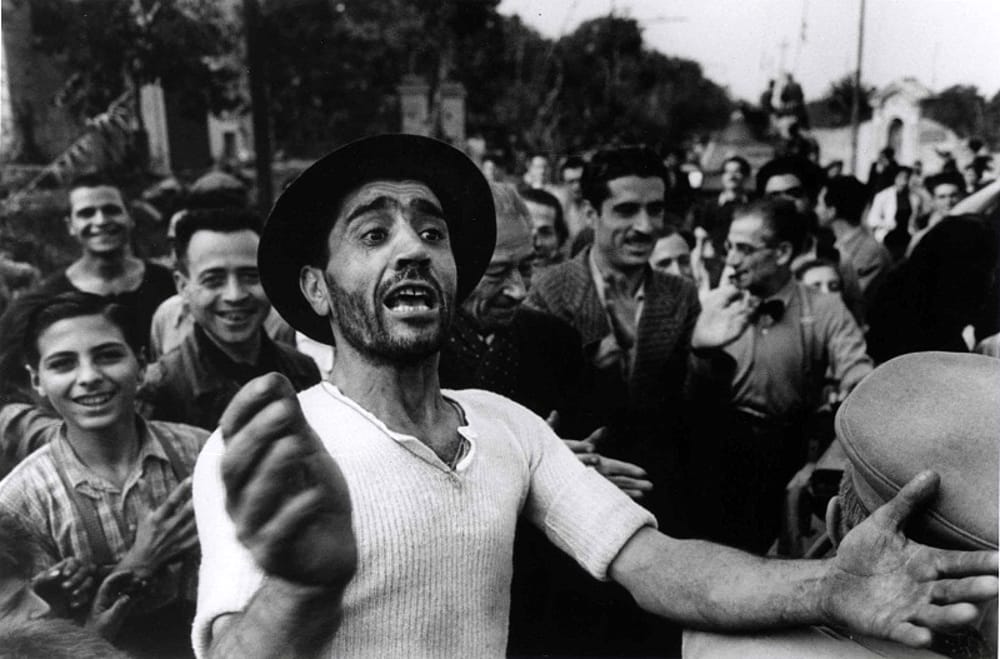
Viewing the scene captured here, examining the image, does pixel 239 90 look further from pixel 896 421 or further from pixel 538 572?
pixel 896 421

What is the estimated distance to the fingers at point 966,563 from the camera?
1274 mm

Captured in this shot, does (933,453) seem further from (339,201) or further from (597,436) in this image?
(597,436)

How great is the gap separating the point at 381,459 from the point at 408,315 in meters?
0.31

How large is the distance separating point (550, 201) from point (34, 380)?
1884mm

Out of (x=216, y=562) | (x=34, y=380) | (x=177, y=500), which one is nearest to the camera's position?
(x=216, y=562)

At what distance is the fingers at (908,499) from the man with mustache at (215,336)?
1.95 m

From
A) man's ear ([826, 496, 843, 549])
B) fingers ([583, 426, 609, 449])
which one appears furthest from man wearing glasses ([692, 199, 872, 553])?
man's ear ([826, 496, 843, 549])

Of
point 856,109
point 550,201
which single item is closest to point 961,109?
point 856,109

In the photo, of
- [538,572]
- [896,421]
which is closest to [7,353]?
[538,572]

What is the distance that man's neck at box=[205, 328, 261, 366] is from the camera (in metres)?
2.81

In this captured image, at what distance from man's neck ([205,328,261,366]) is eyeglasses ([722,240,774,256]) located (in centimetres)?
169

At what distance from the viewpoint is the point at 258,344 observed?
2824mm

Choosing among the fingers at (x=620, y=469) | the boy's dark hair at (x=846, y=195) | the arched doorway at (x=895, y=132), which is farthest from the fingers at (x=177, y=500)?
the arched doorway at (x=895, y=132)

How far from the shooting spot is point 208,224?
285 centimetres
